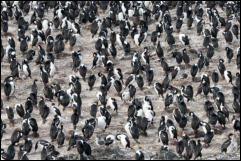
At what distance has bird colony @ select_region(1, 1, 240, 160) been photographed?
1082 inches

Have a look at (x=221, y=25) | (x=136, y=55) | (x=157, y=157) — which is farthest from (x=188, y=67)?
(x=157, y=157)

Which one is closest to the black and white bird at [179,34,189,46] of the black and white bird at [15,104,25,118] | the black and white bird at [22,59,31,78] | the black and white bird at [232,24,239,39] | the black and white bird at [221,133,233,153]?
the black and white bird at [232,24,239,39]

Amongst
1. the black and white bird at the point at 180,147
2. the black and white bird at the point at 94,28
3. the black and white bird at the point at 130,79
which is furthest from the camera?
the black and white bird at the point at 94,28

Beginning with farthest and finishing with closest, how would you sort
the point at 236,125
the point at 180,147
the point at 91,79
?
the point at 91,79 < the point at 236,125 < the point at 180,147

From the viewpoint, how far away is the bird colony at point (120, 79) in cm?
2748

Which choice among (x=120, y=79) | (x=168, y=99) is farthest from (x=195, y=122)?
(x=120, y=79)

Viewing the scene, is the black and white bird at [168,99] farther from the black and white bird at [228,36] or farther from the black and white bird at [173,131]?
the black and white bird at [228,36]

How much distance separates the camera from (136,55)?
35.5 m

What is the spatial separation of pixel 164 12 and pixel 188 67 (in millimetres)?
7883

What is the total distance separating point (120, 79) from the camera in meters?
33.8

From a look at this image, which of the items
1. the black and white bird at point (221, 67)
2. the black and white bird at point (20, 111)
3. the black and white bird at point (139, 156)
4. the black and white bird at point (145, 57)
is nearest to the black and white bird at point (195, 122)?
the black and white bird at point (139, 156)

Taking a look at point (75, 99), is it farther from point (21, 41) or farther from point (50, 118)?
point (21, 41)

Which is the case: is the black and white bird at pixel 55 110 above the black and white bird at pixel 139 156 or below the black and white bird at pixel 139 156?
above

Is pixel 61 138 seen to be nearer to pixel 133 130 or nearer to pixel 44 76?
pixel 133 130
